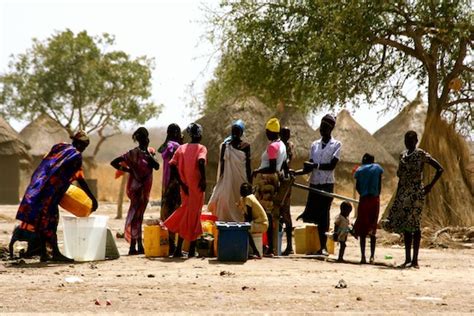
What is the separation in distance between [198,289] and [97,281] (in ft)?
3.67

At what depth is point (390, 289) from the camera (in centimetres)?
941

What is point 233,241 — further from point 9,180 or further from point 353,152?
point 353,152

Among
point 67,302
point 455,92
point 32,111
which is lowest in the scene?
point 67,302

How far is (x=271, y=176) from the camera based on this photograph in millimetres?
12148

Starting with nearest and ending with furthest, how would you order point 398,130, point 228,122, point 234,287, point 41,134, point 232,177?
point 234,287
point 232,177
point 228,122
point 398,130
point 41,134

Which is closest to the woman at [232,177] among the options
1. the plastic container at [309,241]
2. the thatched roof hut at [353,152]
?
the plastic container at [309,241]

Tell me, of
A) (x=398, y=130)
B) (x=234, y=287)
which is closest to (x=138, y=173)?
(x=234, y=287)

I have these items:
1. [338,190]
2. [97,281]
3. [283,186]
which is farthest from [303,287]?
[338,190]

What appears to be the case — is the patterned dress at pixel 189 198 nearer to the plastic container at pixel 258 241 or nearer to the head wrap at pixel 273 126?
the plastic container at pixel 258 241

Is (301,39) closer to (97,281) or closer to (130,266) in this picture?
(130,266)

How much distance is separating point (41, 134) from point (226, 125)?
1911 centimetres

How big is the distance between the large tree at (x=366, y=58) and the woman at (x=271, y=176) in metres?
5.51

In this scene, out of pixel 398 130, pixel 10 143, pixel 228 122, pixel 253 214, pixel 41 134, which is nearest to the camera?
pixel 253 214

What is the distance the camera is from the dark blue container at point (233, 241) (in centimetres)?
1135
